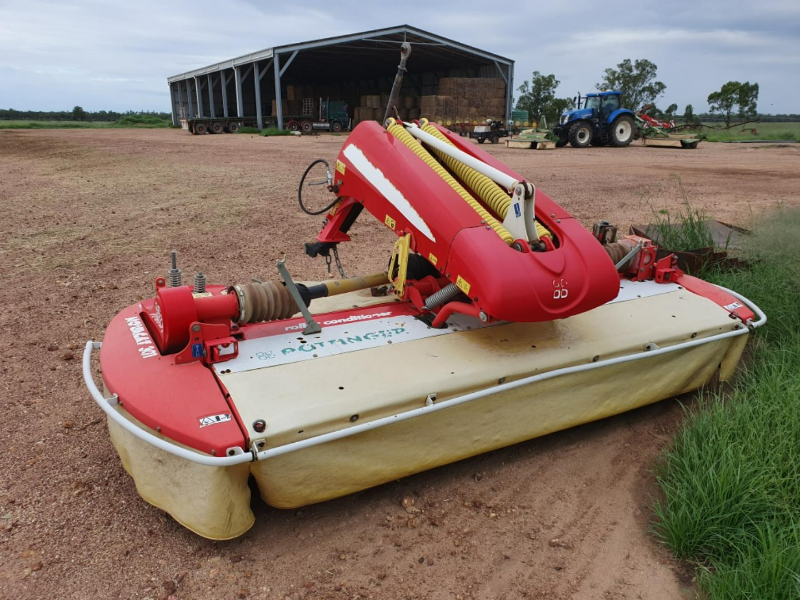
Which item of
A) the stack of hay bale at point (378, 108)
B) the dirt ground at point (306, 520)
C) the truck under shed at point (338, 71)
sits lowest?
the dirt ground at point (306, 520)

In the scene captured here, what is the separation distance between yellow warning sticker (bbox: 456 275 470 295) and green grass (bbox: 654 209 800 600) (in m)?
1.06

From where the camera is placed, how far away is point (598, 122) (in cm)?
1773

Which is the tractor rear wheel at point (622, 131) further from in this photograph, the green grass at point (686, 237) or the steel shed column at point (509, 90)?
the green grass at point (686, 237)

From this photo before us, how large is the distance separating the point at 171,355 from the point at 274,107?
24757 mm

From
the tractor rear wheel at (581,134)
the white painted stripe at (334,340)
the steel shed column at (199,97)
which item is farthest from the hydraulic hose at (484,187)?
the steel shed column at (199,97)

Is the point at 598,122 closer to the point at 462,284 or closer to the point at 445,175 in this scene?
the point at 445,175

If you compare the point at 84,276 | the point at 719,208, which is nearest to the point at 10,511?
the point at 84,276

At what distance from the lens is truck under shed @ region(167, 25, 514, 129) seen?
21422 mm

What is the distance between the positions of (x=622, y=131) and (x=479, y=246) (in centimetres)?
1740

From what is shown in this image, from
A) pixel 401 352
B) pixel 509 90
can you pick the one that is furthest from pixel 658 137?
pixel 401 352

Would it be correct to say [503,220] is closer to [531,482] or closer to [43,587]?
[531,482]

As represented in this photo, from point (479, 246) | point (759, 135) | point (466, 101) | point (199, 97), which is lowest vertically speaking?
point (759, 135)

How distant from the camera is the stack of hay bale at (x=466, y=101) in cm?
2183

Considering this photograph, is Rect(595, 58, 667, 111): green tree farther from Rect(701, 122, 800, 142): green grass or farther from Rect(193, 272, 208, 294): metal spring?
Rect(193, 272, 208, 294): metal spring
